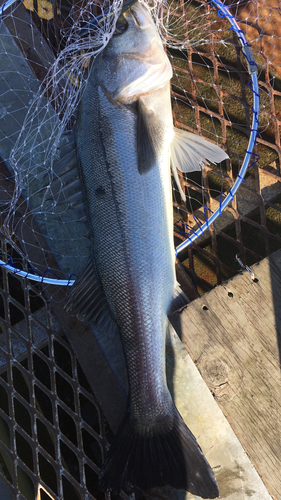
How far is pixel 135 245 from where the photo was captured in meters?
2.35

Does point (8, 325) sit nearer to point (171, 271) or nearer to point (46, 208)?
point (46, 208)

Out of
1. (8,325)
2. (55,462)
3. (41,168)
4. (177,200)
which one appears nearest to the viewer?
(55,462)

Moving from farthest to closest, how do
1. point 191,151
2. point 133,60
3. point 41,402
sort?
point 41,402, point 191,151, point 133,60

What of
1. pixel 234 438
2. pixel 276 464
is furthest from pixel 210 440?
pixel 276 464

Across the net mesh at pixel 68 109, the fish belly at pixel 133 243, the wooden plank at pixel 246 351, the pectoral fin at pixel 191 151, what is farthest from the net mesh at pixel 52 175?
the fish belly at pixel 133 243

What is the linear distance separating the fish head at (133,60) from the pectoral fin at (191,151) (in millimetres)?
413

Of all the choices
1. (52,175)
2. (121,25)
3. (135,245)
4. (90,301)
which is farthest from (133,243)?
(121,25)

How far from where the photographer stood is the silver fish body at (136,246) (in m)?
2.32

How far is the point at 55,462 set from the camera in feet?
8.93

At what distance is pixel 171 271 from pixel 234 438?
1.41m

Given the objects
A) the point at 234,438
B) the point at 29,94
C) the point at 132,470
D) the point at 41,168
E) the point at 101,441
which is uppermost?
the point at 29,94

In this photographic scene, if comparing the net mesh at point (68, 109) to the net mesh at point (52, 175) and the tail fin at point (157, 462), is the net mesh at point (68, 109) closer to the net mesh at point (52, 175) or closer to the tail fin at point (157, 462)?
the net mesh at point (52, 175)

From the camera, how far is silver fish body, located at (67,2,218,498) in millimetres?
2320

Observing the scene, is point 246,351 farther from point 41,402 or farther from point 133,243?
point 41,402
